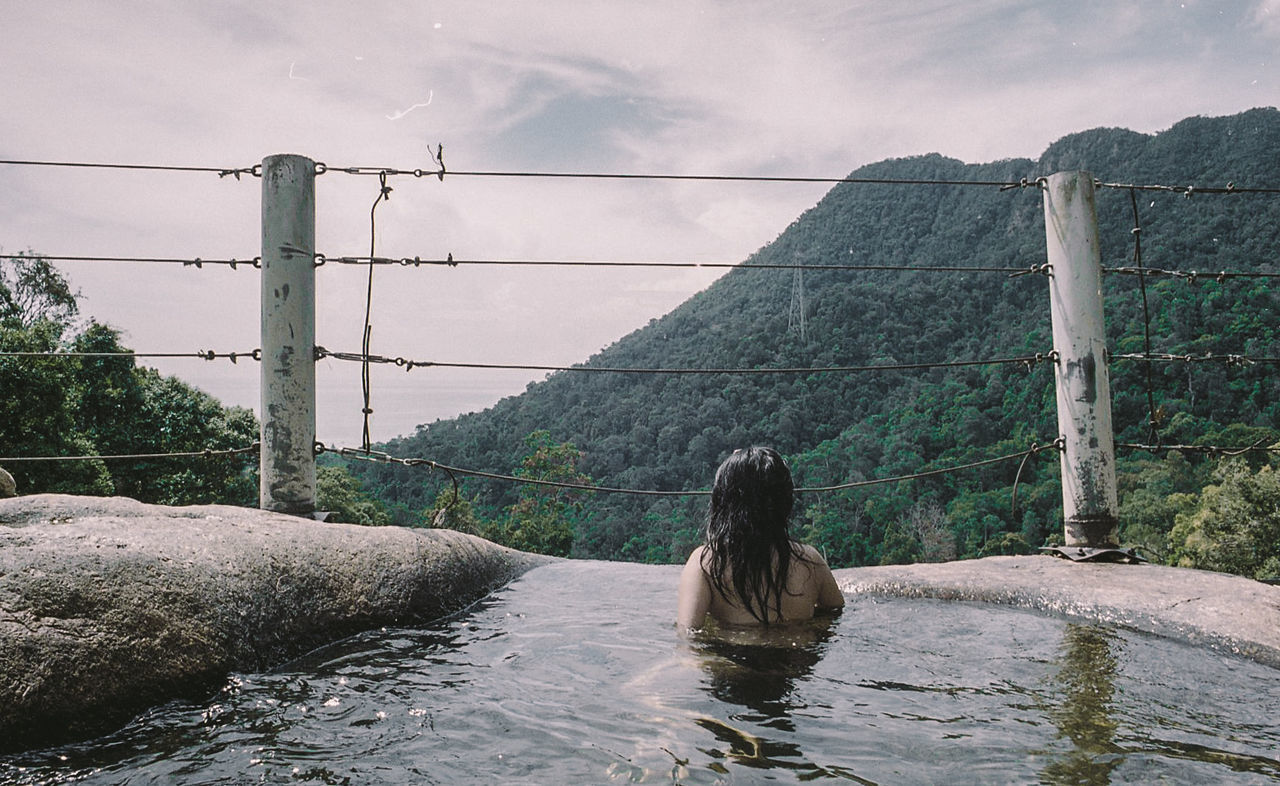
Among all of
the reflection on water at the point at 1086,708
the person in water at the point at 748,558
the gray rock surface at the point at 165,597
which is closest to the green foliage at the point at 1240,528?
the reflection on water at the point at 1086,708

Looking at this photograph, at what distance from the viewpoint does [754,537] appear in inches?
125

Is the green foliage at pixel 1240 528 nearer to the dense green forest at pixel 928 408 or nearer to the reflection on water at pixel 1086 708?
the dense green forest at pixel 928 408

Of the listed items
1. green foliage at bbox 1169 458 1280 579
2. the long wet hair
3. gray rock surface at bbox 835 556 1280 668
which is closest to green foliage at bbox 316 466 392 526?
gray rock surface at bbox 835 556 1280 668

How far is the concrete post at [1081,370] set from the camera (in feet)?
12.0

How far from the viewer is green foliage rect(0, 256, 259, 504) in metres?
16.7

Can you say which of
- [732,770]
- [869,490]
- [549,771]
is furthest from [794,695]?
[869,490]

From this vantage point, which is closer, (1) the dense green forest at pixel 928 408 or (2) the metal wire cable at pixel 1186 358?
(2) the metal wire cable at pixel 1186 358

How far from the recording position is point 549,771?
170 cm

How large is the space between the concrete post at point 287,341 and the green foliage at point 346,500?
2470 centimetres

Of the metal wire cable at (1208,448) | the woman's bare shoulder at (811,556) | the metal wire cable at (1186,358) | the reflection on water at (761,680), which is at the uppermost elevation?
the metal wire cable at (1186,358)

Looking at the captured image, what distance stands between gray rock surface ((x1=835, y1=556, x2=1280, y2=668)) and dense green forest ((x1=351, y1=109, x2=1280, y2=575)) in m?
21.8

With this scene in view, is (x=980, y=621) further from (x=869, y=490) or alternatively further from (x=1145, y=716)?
(x=869, y=490)

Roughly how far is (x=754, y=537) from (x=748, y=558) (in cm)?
9

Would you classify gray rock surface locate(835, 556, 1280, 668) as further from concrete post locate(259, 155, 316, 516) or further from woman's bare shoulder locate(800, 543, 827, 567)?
concrete post locate(259, 155, 316, 516)
